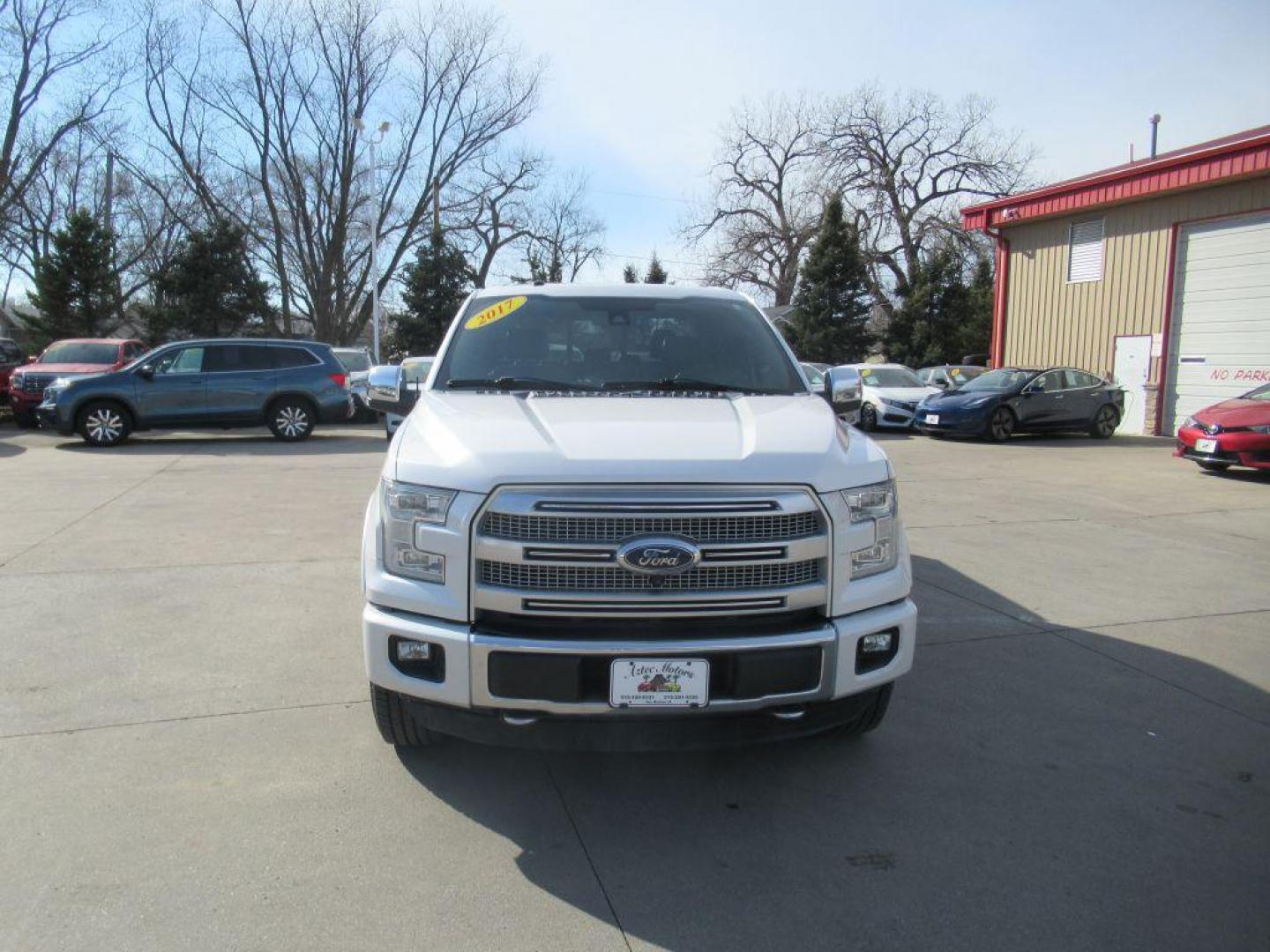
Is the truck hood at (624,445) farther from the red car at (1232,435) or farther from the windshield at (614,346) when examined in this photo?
the red car at (1232,435)

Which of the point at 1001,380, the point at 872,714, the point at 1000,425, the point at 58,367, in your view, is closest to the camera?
the point at 872,714

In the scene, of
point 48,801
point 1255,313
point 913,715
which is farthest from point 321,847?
point 1255,313

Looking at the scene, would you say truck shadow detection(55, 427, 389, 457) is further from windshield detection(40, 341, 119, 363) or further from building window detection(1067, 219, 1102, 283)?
building window detection(1067, 219, 1102, 283)

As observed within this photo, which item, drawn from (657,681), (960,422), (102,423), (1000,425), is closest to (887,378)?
(960,422)

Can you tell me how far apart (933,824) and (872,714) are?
0.50m

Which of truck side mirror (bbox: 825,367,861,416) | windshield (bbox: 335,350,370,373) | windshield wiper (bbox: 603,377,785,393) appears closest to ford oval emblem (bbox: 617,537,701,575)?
windshield wiper (bbox: 603,377,785,393)

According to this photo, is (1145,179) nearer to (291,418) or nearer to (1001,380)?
(1001,380)

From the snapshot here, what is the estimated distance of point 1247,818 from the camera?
3129 mm

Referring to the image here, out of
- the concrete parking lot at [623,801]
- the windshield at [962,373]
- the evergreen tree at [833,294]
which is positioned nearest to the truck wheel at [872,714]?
the concrete parking lot at [623,801]

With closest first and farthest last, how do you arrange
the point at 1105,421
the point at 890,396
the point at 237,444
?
the point at 237,444 < the point at 1105,421 < the point at 890,396

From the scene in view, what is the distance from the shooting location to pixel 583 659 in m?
2.72

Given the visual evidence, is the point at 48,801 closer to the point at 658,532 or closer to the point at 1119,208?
the point at 658,532

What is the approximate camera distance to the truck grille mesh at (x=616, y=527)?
2779mm

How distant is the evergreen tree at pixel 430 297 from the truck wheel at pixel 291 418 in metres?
17.8
